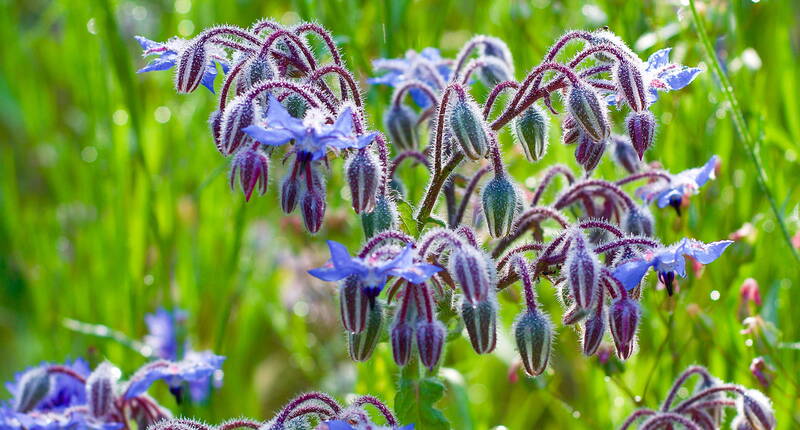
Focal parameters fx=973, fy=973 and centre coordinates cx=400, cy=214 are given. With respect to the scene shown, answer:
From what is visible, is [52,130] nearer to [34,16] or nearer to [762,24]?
[34,16]

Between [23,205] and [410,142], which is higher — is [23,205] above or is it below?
below

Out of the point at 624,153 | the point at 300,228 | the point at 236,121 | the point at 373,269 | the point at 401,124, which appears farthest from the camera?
the point at 300,228

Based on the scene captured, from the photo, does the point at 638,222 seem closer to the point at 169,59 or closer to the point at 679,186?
the point at 679,186

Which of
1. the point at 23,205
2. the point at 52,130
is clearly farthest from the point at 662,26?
the point at 23,205

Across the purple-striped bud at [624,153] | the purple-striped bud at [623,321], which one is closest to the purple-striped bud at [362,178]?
the purple-striped bud at [623,321]

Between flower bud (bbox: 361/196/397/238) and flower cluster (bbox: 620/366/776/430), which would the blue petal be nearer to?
flower cluster (bbox: 620/366/776/430)

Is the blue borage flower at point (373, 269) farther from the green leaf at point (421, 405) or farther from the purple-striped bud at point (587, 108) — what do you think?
the purple-striped bud at point (587, 108)

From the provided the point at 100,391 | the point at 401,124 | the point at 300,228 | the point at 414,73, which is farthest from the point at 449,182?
the point at 300,228
